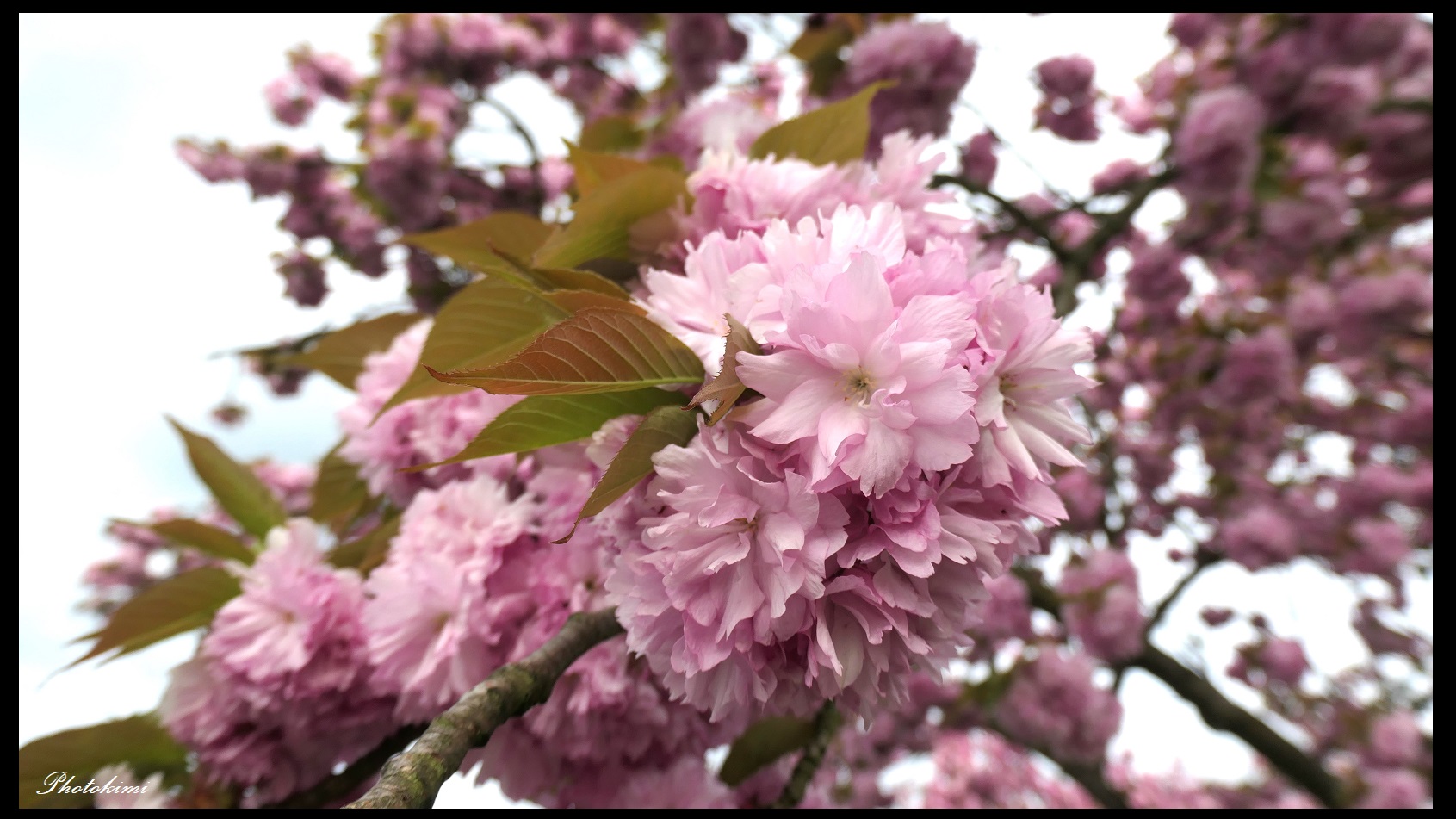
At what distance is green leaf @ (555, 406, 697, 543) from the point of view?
36 cm

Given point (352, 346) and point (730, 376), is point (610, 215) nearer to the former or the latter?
point (730, 376)

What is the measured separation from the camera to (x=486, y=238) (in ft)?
2.05

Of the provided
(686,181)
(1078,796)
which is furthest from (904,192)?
(1078,796)

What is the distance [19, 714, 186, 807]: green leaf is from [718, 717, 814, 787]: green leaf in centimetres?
63

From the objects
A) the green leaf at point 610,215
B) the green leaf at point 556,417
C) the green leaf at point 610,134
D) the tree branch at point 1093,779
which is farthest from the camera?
the tree branch at point 1093,779

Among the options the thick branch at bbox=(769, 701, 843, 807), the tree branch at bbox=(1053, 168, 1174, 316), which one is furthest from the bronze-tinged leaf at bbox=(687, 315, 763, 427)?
the tree branch at bbox=(1053, 168, 1174, 316)

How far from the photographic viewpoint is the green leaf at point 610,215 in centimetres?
50

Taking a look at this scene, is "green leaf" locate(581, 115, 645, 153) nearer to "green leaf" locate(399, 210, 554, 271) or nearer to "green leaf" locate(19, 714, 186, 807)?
"green leaf" locate(399, 210, 554, 271)

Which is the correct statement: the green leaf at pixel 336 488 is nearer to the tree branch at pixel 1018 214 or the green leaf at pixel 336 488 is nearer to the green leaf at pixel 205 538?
the green leaf at pixel 205 538

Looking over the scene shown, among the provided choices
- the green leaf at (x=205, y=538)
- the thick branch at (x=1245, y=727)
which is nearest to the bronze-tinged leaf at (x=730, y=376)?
the green leaf at (x=205, y=538)

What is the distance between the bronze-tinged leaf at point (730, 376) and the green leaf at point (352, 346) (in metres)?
0.60

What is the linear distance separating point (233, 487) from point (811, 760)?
0.77 meters
